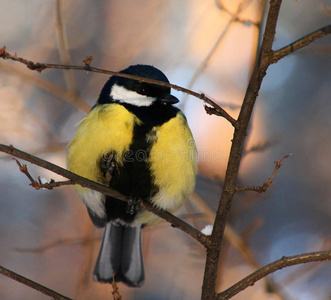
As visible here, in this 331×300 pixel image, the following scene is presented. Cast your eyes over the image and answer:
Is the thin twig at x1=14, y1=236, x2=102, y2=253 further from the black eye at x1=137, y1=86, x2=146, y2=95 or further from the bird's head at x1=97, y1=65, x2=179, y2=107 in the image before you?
the black eye at x1=137, y1=86, x2=146, y2=95

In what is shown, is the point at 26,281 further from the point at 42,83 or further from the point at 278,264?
the point at 42,83

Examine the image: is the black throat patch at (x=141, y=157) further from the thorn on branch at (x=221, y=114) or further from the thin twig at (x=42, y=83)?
the thin twig at (x=42, y=83)

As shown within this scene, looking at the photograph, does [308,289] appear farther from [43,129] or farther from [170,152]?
[43,129]

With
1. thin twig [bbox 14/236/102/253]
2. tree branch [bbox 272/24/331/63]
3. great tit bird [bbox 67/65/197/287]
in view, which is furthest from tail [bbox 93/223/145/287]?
tree branch [bbox 272/24/331/63]

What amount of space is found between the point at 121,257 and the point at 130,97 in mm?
864

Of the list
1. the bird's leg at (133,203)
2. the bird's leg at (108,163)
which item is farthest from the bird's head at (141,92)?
the bird's leg at (133,203)

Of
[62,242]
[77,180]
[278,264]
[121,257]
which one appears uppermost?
[62,242]

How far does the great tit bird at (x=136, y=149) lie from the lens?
211 cm

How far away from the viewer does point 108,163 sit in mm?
2123

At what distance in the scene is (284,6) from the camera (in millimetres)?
3213

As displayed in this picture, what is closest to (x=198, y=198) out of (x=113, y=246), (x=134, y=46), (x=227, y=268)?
(x=227, y=268)

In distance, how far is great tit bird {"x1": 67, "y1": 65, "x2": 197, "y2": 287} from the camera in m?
2.11

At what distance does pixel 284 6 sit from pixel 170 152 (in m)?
1.59

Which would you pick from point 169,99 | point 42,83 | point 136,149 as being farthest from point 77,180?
point 42,83
